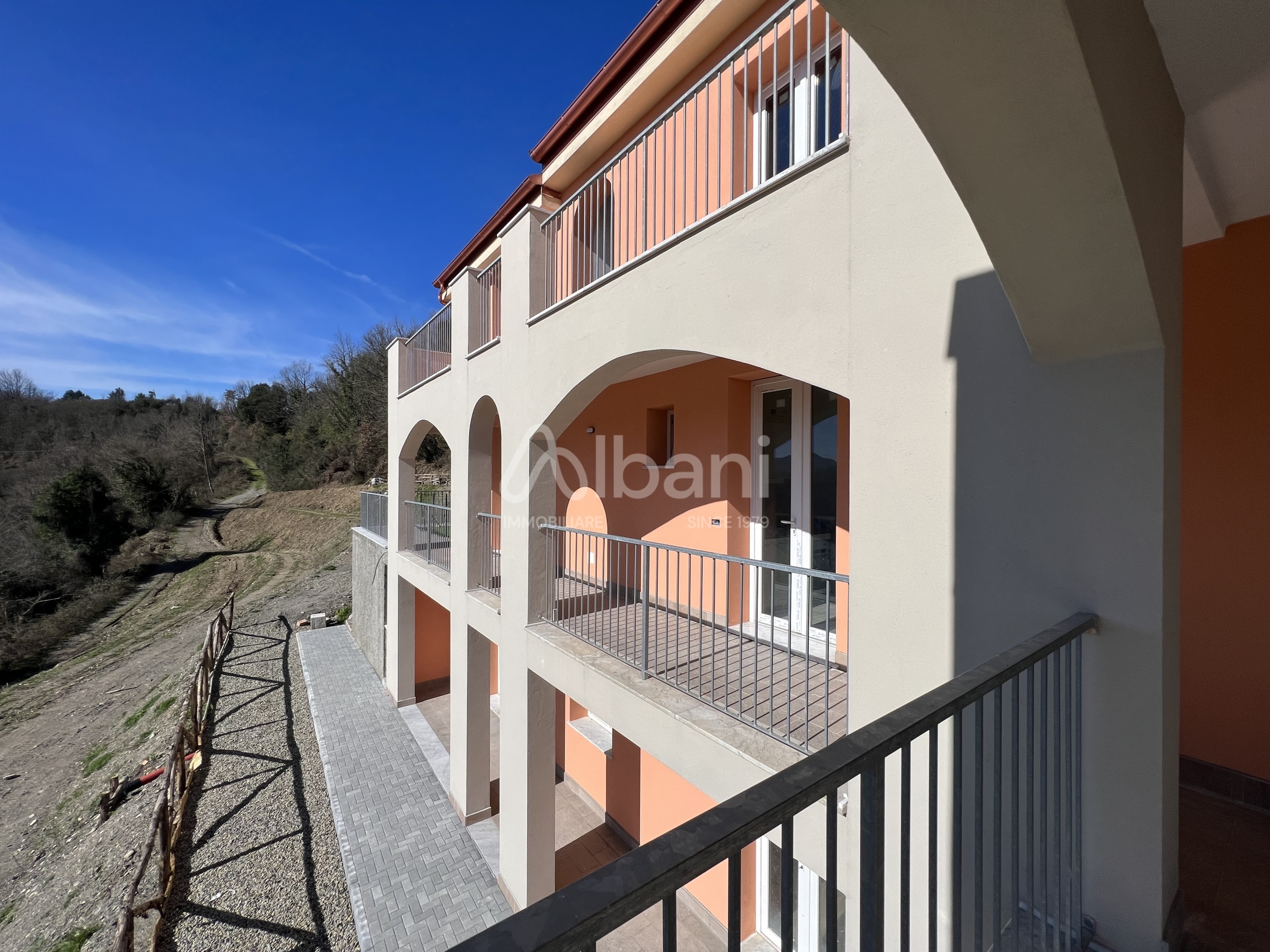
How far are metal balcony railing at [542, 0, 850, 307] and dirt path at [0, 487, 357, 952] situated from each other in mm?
9978

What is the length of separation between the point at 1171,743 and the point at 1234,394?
2.87 metres

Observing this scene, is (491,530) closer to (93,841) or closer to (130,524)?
(93,841)

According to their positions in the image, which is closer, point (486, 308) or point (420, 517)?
point (486, 308)

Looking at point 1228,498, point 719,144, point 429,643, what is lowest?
point 429,643

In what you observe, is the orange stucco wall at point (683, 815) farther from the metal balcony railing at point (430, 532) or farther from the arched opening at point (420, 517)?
the arched opening at point (420, 517)

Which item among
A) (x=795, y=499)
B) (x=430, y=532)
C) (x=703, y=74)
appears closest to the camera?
(x=795, y=499)

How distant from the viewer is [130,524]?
102 feet

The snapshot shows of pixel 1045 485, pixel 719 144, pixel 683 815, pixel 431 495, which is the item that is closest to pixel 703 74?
pixel 719 144

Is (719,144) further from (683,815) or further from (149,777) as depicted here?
(149,777)

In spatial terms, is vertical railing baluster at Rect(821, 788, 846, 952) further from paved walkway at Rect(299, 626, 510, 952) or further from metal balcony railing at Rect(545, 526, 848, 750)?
paved walkway at Rect(299, 626, 510, 952)

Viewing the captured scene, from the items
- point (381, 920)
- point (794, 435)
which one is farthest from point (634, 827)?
point (794, 435)

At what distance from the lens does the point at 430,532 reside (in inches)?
396

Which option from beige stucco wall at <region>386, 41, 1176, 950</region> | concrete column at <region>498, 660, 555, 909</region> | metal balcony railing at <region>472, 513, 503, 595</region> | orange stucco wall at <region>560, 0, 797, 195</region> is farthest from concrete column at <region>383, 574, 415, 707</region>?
beige stucco wall at <region>386, 41, 1176, 950</region>

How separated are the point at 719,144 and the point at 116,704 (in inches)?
859
